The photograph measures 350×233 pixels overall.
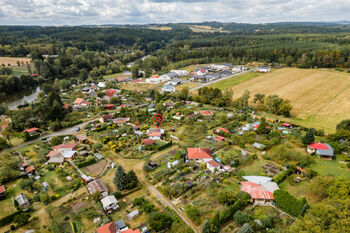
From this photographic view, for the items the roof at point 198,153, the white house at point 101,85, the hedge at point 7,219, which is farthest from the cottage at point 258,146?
the white house at point 101,85

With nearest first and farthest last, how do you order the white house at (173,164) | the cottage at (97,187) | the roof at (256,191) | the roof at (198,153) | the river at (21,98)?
the roof at (256,191), the cottage at (97,187), the white house at (173,164), the roof at (198,153), the river at (21,98)

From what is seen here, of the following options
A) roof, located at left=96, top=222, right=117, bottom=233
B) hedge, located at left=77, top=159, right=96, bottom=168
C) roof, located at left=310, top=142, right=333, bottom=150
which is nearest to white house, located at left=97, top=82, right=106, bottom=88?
hedge, located at left=77, top=159, right=96, bottom=168

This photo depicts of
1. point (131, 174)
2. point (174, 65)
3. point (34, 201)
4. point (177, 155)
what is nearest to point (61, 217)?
point (34, 201)

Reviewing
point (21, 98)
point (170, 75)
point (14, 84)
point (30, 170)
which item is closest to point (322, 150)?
point (30, 170)

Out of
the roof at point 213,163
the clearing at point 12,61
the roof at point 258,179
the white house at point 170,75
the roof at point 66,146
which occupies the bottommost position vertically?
the roof at point 66,146

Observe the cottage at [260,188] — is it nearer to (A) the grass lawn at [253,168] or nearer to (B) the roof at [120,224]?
(A) the grass lawn at [253,168]

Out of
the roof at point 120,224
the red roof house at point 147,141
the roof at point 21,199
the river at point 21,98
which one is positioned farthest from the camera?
the river at point 21,98

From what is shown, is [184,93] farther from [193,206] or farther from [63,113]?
[193,206]

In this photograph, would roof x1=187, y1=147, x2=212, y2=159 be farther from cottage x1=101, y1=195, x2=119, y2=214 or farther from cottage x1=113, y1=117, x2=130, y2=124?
cottage x1=113, y1=117, x2=130, y2=124
